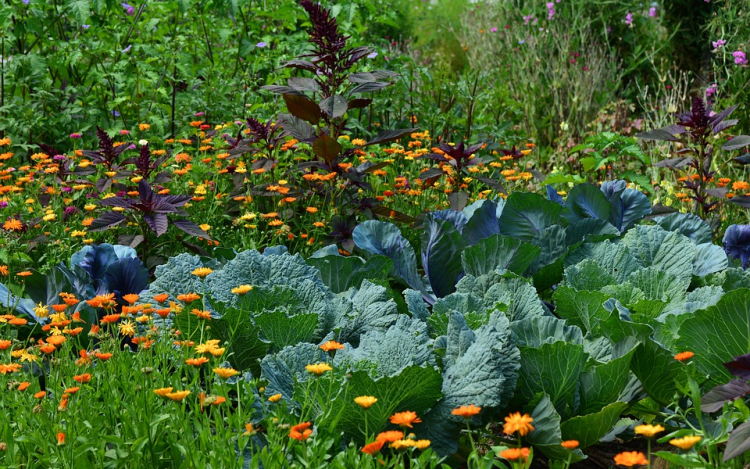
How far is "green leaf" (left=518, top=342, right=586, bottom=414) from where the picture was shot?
185 centimetres

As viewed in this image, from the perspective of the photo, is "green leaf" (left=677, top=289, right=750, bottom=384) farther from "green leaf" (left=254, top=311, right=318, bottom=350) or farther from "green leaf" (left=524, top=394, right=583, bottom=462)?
"green leaf" (left=254, top=311, right=318, bottom=350)

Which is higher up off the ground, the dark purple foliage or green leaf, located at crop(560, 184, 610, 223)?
green leaf, located at crop(560, 184, 610, 223)

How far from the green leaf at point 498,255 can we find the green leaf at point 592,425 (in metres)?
0.71

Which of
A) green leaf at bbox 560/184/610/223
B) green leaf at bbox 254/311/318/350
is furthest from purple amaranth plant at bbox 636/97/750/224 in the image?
green leaf at bbox 254/311/318/350

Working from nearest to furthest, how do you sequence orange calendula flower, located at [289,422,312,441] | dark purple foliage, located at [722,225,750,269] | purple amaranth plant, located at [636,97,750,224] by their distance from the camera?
1. orange calendula flower, located at [289,422,312,441]
2. dark purple foliage, located at [722,225,750,269]
3. purple amaranth plant, located at [636,97,750,224]

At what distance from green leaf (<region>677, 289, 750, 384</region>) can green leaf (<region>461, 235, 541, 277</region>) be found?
0.64m

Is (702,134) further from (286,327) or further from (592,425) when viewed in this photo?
(286,327)

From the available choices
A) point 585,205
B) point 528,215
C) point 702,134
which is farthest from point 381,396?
point 702,134

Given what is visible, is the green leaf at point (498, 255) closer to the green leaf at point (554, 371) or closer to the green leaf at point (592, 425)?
the green leaf at point (554, 371)

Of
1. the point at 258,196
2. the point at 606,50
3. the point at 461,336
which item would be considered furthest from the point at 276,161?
the point at 606,50

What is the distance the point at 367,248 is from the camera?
270 cm

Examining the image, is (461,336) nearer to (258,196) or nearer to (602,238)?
(602,238)

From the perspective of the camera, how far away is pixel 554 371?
1.88 meters

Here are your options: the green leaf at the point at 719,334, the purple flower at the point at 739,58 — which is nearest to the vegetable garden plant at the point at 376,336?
the green leaf at the point at 719,334
